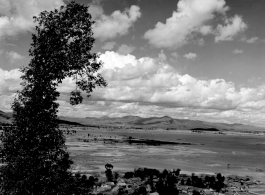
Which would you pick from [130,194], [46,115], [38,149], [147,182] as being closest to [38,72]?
[46,115]

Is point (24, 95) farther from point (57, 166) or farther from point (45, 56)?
point (57, 166)

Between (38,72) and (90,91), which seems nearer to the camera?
(38,72)

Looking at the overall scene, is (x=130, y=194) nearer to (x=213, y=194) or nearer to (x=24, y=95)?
(x=213, y=194)

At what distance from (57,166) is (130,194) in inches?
755

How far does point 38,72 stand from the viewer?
1692 centimetres

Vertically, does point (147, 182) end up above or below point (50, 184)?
below

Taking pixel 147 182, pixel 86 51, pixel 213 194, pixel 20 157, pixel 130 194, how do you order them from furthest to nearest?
pixel 147 182 < pixel 213 194 < pixel 130 194 < pixel 86 51 < pixel 20 157

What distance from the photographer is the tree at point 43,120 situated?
16.1 meters

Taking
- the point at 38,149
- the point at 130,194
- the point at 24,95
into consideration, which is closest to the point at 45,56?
the point at 24,95

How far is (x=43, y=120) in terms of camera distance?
16719mm

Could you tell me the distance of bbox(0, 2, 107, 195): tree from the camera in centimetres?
1606

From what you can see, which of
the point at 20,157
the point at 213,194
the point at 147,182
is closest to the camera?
the point at 20,157

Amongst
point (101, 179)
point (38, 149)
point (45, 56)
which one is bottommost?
point (101, 179)

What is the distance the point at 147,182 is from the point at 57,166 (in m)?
27.3
